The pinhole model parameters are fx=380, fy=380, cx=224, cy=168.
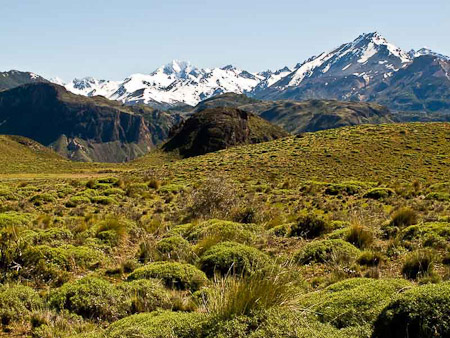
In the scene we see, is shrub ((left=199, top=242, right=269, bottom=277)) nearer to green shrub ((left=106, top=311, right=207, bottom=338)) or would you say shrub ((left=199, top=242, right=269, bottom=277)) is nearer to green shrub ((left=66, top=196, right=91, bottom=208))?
green shrub ((left=106, top=311, right=207, bottom=338))

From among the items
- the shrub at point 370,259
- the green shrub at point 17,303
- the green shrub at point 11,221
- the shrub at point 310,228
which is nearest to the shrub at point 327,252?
the shrub at point 370,259

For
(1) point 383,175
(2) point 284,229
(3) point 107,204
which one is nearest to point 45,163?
(3) point 107,204

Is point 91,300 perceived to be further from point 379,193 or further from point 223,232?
point 379,193

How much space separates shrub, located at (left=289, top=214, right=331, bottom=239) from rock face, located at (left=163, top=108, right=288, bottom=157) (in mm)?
80002

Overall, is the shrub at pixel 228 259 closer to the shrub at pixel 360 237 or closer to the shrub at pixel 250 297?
the shrub at pixel 360 237

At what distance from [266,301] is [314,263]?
5181mm

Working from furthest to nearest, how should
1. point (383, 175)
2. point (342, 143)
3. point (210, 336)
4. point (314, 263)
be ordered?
1. point (342, 143)
2. point (383, 175)
3. point (314, 263)
4. point (210, 336)

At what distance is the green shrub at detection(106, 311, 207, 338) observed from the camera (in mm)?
4699

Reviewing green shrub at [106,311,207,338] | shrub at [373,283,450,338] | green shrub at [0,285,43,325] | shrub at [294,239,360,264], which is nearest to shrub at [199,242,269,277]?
shrub at [294,239,360,264]

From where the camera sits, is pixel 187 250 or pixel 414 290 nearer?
pixel 414 290

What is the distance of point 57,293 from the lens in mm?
7188

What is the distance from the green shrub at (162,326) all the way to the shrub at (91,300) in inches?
49.2

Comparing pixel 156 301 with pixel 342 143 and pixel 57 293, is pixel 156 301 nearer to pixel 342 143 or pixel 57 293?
pixel 57 293

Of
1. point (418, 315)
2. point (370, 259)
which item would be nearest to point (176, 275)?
point (370, 259)
